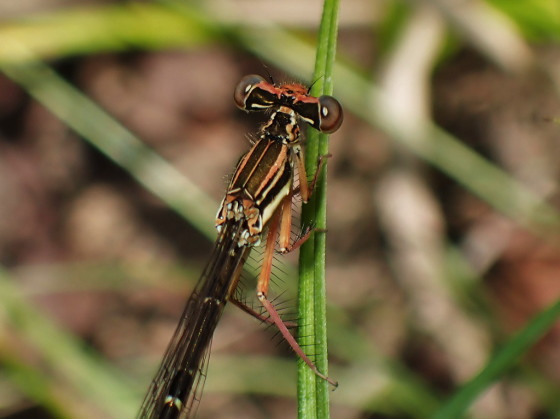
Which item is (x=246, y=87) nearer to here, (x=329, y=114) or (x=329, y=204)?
(x=329, y=114)

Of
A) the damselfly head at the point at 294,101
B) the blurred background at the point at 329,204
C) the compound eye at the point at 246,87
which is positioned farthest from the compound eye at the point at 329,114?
the blurred background at the point at 329,204

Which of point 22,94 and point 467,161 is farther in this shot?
point 22,94

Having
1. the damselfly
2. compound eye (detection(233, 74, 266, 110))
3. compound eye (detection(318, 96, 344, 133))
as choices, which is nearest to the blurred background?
the damselfly

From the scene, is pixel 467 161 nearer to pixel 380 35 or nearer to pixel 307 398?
pixel 380 35

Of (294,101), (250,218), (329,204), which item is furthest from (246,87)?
(329,204)

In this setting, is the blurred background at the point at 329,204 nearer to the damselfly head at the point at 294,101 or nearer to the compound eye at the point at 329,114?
the damselfly head at the point at 294,101

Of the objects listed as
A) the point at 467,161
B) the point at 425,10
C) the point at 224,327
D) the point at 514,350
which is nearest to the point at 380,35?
the point at 425,10
